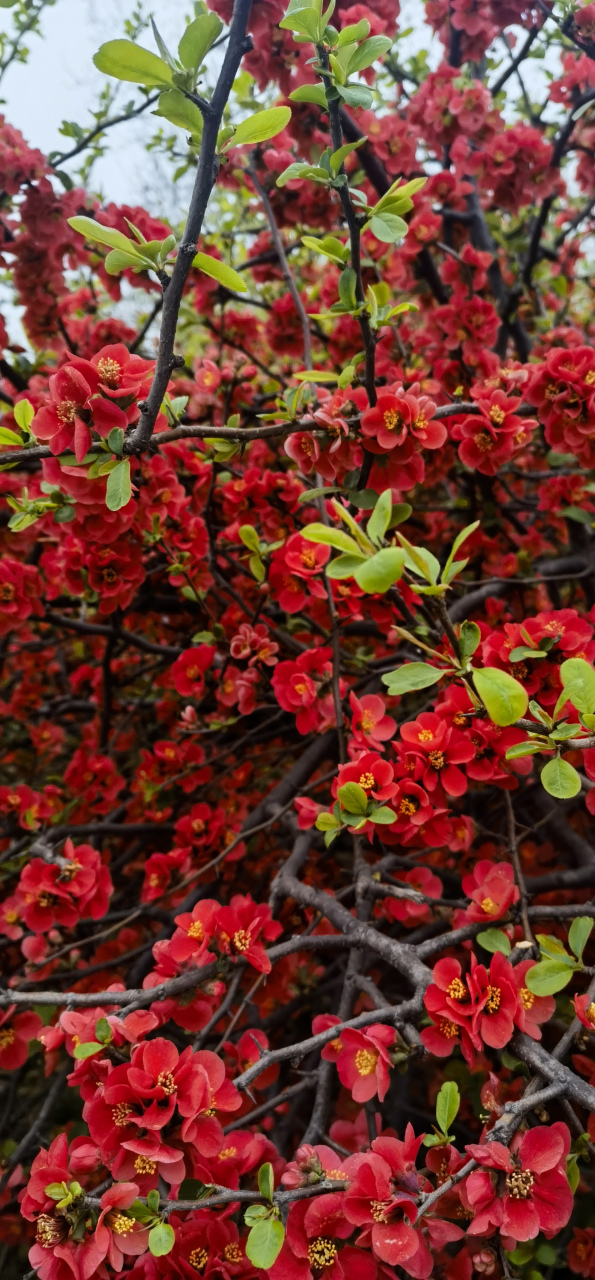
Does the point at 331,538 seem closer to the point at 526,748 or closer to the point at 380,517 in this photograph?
the point at 380,517

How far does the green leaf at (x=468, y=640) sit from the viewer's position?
687mm

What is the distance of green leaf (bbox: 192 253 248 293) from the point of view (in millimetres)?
654

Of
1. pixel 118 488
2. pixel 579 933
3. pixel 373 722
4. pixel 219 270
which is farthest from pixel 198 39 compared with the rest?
pixel 579 933

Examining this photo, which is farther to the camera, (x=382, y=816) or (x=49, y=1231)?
(x=382, y=816)

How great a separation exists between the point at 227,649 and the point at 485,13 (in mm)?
1653

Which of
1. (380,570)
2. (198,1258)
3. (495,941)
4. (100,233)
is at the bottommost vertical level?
(198,1258)

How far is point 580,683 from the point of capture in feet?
2.22

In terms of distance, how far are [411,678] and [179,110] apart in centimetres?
52

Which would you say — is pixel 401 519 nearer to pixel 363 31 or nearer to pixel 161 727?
pixel 363 31

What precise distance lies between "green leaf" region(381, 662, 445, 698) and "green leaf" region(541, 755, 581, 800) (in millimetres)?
139

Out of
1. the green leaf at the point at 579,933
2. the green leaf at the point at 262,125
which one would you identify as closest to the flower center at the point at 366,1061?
the green leaf at the point at 579,933

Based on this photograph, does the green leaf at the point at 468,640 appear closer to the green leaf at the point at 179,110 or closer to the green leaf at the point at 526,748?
the green leaf at the point at 526,748

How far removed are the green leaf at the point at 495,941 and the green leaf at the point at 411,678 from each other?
1.12 ft

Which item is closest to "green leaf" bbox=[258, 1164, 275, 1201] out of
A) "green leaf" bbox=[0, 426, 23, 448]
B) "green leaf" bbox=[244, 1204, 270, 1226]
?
"green leaf" bbox=[244, 1204, 270, 1226]
